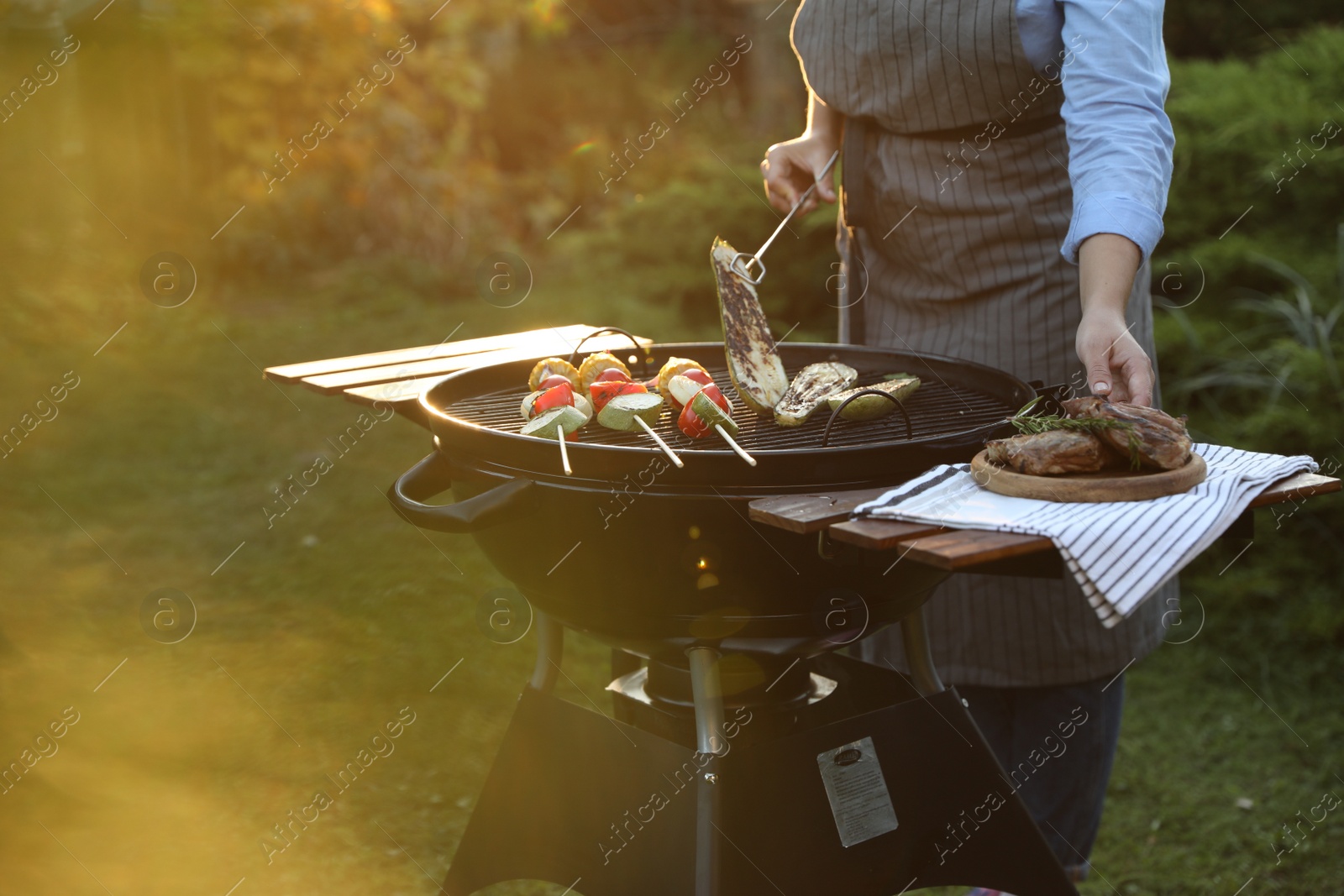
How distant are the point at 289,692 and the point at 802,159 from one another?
95.0 inches

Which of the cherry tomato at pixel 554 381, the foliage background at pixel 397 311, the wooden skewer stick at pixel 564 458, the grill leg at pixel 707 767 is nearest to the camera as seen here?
the wooden skewer stick at pixel 564 458

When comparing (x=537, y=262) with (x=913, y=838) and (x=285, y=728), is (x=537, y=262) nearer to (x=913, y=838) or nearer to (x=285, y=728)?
(x=285, y=728)

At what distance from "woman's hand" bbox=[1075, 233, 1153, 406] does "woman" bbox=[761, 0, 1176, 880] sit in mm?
→ 28

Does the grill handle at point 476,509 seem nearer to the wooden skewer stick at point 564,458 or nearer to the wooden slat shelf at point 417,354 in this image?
the wooden skewer stick at point 564,458

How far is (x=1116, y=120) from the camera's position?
6.18 ft

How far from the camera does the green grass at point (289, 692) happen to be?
2916 mm

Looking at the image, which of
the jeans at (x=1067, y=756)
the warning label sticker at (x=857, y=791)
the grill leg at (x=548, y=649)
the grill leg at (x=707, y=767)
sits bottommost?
the jeans at (x=1067, y=756)

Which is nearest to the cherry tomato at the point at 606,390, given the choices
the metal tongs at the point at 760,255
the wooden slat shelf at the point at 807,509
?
the metal tongs at the point at 760,255

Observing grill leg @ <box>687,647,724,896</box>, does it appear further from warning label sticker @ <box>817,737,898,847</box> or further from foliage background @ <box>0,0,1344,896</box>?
foliage background @ <box>0,0,1344,896</box>

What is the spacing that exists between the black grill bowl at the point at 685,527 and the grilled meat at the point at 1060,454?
144 millimetres

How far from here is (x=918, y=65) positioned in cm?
222

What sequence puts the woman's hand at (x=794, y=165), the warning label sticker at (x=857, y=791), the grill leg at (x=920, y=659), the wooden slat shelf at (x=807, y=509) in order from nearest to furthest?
the wooden slat shelf at (x=807, y=509) → the warning label sticker at (x=857, y=791) → the grill leg at (x=920, y=659) → the woman's hand at (x=794, y=165)

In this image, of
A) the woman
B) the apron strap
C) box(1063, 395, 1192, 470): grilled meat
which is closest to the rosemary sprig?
box(1063, 395, 1192, 470): grilled meat

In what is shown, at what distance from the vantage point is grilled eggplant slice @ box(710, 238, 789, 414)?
2.01m
